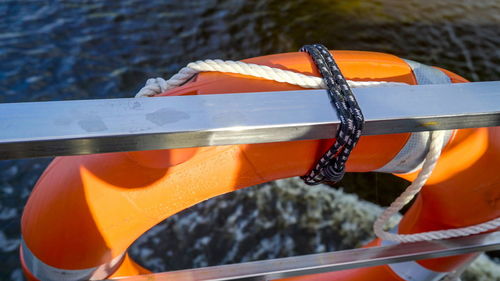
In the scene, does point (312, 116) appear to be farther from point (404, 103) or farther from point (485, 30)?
point (485, 30)

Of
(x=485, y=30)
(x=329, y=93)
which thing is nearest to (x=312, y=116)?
(x=329, y=93)

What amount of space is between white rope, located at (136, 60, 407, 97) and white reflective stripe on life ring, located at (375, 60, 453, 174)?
0.14m

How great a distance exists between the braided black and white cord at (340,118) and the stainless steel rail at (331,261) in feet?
0.65

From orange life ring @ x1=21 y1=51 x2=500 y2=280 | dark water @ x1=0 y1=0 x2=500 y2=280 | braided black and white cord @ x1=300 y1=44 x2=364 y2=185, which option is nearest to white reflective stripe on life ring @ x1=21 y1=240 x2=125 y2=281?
orange life ring @ x1=21 y1=51 x2=500 y2=280

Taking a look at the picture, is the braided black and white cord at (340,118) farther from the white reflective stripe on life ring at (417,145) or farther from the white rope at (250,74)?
the white reflective stripe on life ring at (417,145)

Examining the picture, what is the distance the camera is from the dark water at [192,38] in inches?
98.0

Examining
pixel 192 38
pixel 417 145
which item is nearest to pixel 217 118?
pixel 417 145

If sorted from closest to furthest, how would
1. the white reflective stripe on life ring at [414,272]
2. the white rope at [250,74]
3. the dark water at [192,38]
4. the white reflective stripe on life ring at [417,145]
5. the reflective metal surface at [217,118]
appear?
the reflective metal surface at [217,118], the white rope at [250,74], the white reflective stripe on life ring at [417,145], the white reflective stripe on life ring at [414,272], the dark water at [192,38]

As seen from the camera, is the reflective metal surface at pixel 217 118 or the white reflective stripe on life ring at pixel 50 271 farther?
the white reflective stripe on life ring at pixel 50 271

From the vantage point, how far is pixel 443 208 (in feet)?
3.52

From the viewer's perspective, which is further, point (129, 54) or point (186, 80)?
point (129, 54)

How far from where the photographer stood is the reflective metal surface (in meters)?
0.49

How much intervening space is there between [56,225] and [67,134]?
0.38 metres

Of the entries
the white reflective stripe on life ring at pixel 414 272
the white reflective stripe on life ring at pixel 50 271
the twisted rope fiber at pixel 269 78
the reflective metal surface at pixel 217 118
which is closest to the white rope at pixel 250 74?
the twisted rope fiber at pixel 269 78
